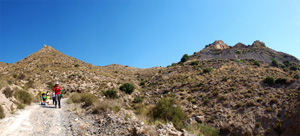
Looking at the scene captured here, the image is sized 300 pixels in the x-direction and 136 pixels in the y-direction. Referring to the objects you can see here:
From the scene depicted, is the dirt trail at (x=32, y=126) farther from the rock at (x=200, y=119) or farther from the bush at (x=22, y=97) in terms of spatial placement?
the rock at (x=200, y=119)

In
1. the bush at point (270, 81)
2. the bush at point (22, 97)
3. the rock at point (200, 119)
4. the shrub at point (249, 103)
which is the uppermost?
the bush at point (22, 97)

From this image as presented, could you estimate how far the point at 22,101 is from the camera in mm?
11258

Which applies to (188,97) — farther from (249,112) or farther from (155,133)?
(155,133)

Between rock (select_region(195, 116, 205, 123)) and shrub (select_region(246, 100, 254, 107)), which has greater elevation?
shrub (select_region(246, 100, 254, 107))

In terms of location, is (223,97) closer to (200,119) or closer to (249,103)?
(249,103)

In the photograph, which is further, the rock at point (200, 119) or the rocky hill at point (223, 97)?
the rock at point (200, 119)

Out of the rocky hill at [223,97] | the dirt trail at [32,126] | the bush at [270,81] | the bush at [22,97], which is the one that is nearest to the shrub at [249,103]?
the rocky hill at [223,97]

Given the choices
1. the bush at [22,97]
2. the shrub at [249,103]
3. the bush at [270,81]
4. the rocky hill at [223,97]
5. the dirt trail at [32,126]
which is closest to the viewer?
the dirt trail at [32,126]

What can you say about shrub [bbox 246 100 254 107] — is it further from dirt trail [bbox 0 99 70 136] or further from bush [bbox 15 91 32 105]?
bush [bbox 15 91 32 105]

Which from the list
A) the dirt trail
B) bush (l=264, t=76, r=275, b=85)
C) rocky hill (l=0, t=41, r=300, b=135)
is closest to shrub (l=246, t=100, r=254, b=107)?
rocky hill (l=0, t=41, r=300, b=135)

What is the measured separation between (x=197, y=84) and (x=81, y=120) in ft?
82.1

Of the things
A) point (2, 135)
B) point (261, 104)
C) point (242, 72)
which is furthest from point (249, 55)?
point (2, 135)

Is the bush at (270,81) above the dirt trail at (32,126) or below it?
above

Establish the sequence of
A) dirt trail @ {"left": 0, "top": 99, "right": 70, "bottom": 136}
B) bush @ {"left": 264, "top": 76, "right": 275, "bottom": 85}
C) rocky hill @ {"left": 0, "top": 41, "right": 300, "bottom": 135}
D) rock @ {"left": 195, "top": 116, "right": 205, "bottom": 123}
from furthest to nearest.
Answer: bush @ {"left": 264, "top": 76, "right": 275, "bottom": 85} < rock @ {"left": 195, "top": 116, "right": 205, "bottom": 123} < rocky hill @ {"left": 0, "top": 41, "right": 300, "bottom": 135} < dirt trail @ {"left": 0, "top": 99, "right": 70, "bottom": 136}
